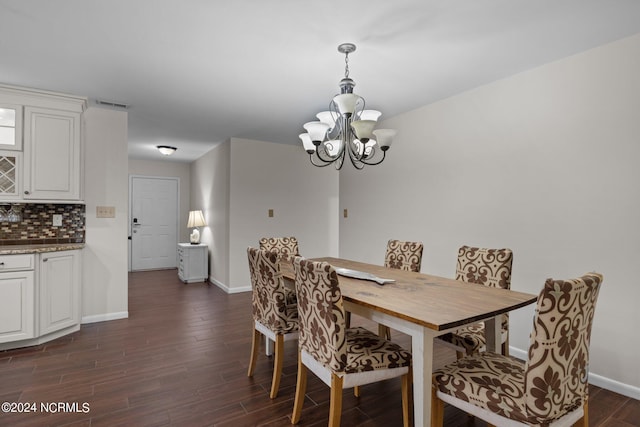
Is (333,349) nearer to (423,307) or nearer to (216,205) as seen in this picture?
(423,307)

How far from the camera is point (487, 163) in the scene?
305 cm

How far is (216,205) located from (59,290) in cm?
273

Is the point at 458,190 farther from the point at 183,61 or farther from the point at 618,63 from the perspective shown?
the point at 183,61

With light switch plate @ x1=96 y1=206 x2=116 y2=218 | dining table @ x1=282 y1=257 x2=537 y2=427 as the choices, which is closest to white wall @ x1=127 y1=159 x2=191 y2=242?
light switch plate @ x1=96 y1=206 x2=116 y2=218

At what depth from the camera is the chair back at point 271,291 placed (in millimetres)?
2123

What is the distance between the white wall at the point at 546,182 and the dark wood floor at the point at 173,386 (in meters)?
0.73

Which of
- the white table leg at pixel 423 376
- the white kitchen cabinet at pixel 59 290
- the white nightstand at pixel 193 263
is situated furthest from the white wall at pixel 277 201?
the white table leg at pixel 423 376

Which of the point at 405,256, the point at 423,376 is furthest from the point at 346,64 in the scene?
the point at 423,376

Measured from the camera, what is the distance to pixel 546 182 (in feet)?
8.67

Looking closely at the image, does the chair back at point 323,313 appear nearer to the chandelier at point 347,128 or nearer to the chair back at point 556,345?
the chair back at point 556,345

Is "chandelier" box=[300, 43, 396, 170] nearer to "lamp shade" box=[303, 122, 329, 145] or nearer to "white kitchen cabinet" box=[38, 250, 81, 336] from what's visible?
"lamp shade" box=[303, 122, 329, 145]

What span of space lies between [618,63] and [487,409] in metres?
2.44

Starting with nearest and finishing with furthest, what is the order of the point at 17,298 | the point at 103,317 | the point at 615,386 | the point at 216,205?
the point at 615,386
the point at 17,298
the point at 103,317
the point at 216,205

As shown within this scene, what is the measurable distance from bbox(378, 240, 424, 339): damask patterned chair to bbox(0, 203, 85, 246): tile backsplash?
10.7ft
